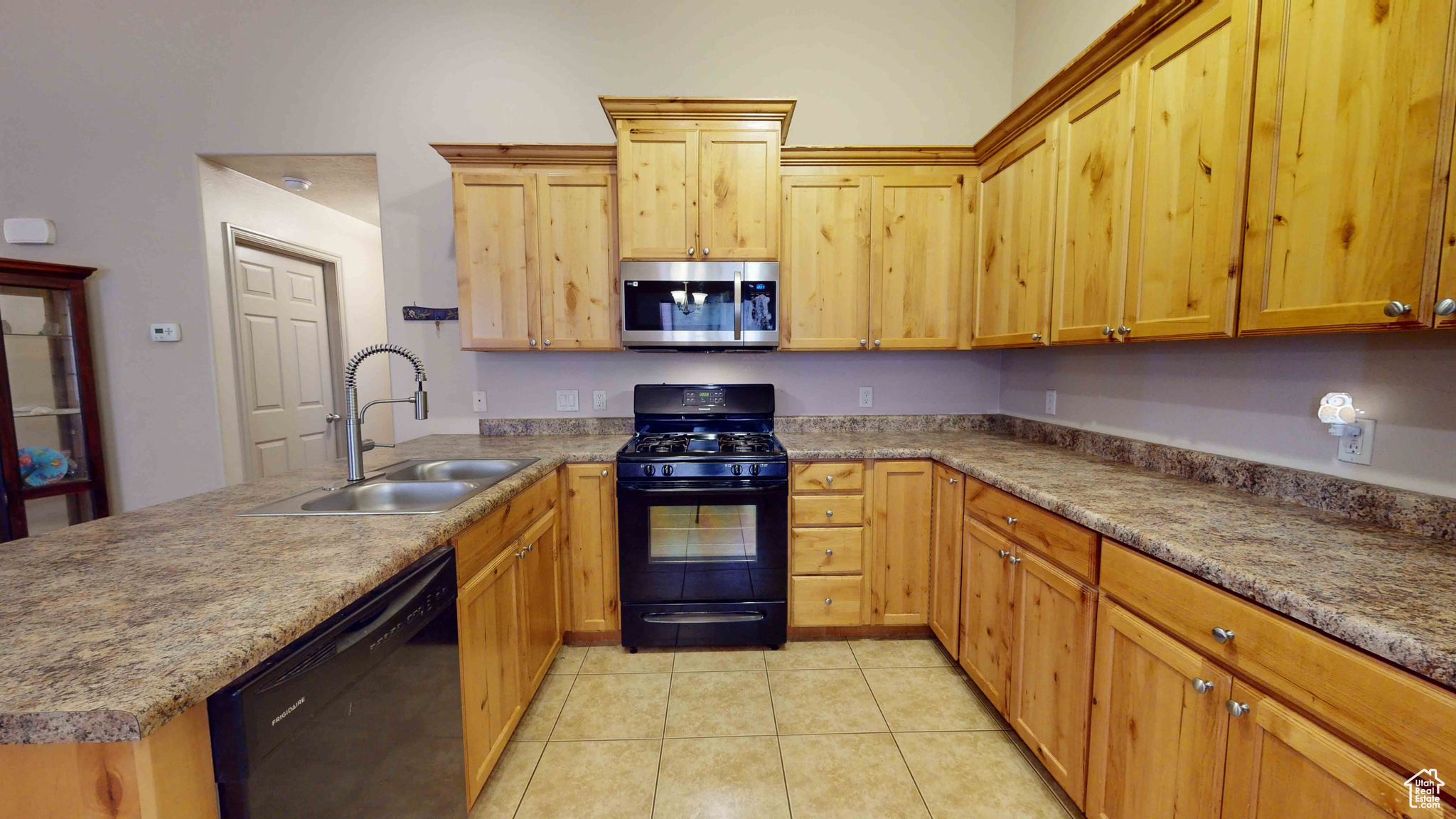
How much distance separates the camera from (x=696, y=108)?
230 centimetres

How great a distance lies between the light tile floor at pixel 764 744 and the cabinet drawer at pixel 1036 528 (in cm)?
76

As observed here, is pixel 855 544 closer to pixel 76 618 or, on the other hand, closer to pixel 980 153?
pixel 980 153

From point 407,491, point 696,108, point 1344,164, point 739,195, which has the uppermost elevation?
point 696,108

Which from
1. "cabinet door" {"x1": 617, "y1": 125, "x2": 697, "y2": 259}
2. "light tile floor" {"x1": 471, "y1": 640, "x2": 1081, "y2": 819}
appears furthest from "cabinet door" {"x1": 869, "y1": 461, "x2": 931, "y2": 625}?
"cabinet door" {"x1": 617, "y1": 125, "x2": 697, "y2": 259}

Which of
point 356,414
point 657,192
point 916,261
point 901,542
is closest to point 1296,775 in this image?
point 901,542

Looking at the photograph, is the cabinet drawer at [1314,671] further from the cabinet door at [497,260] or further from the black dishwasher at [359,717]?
the cabinet door at [497,260]

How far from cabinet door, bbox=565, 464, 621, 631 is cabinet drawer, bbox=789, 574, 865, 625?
0.83 metres

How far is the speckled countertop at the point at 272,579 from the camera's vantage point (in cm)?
63

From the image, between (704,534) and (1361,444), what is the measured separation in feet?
6.60

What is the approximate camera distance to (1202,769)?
3.37ft

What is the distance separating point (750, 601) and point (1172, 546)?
1596 millimetres

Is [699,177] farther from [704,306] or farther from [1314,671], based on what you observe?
[1314,671]

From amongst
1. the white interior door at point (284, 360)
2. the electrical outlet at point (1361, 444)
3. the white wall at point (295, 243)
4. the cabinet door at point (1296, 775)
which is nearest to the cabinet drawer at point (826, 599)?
the cabinet door at point (1296, 775)

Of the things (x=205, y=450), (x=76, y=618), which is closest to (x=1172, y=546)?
(x=76, y=618)
